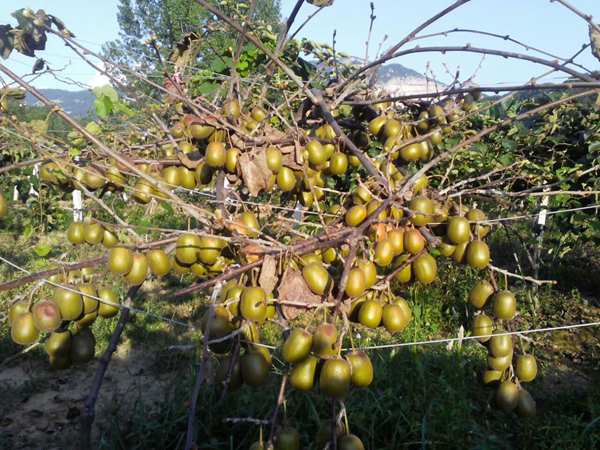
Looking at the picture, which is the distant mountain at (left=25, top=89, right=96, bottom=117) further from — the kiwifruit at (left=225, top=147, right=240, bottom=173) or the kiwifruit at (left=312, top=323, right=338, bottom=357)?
Result: the kiwifruit at (left=312, top=323, right=338, bottom=357)

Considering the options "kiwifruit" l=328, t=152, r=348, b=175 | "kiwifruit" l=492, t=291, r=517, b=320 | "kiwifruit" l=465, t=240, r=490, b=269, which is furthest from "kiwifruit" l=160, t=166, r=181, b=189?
"kiwifruit" l=492, t=291, r=517, b=320

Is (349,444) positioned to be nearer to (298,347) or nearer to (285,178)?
(298,347)

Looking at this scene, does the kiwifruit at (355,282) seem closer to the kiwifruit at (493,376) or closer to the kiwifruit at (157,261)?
the kiwifruit at (157,261)

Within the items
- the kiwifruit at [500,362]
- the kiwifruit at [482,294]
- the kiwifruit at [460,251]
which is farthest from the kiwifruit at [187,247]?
the kiwifruit at [500,362]

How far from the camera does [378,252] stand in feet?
4.46

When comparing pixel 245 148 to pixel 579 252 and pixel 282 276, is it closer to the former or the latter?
pixel 282 276

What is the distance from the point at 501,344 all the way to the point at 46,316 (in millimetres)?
1270

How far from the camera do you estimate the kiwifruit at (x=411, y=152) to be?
1.79m

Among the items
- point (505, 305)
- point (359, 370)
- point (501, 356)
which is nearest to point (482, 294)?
point (505, 305)

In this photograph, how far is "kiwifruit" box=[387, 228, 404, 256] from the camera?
1395 mm

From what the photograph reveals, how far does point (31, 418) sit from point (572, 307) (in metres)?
4.58

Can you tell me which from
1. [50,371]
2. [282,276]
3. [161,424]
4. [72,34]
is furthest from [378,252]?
[50,371]

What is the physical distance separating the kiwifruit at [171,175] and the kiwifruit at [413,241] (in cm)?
81

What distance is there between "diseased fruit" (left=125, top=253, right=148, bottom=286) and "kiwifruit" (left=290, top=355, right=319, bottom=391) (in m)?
0.50
